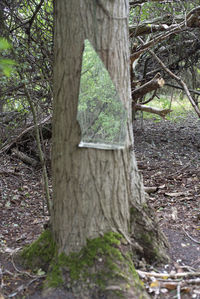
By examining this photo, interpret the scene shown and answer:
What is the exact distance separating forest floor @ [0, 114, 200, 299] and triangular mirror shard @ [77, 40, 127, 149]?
1.12m

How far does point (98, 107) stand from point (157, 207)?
229 centimetres

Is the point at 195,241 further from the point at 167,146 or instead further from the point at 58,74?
the point at 167,146

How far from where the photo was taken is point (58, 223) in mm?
2350

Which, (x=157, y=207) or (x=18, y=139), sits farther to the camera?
(x=18, y=139)

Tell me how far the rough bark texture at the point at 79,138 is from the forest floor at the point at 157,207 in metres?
0.51

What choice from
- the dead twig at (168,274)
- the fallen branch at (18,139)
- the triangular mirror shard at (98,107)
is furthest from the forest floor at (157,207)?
the triangular mirror shard at (98,107)

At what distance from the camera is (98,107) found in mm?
2271

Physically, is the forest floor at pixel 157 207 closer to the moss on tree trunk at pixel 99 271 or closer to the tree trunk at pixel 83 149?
the moss on tree trunk at pixel 99 271

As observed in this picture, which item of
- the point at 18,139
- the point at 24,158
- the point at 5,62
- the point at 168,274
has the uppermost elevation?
the point at 5,62

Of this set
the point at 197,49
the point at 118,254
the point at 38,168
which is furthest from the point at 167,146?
the point at 118,254

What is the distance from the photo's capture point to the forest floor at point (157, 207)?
2.29 m

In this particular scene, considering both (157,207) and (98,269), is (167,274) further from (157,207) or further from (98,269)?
(157,207)

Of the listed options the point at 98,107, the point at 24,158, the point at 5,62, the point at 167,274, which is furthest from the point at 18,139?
the point at 5,62

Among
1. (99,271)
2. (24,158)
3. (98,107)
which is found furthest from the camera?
(24,158)
